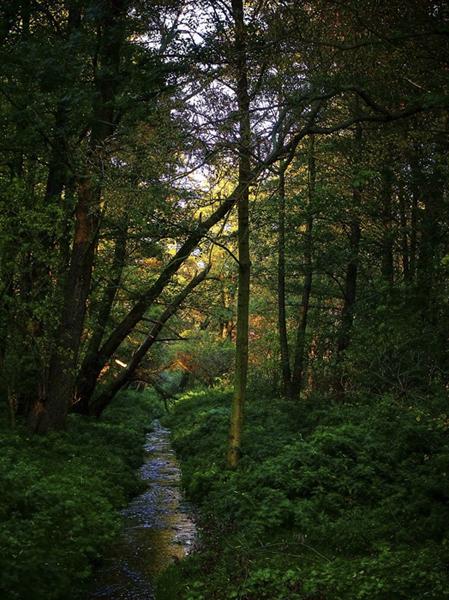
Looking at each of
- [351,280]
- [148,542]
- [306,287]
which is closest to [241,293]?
[148,542]

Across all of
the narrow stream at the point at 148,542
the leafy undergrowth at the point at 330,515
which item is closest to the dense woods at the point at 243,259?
the leafy undergrowth at the point at 330,515

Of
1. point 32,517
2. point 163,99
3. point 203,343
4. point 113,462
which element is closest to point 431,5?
point 163,99

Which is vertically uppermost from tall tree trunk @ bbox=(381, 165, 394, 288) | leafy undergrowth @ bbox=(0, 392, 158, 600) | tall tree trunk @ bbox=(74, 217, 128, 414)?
tall tree trunk @ bbox=(381, 165, 394, 288)

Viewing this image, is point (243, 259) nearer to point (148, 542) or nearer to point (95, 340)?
point (148, 542)

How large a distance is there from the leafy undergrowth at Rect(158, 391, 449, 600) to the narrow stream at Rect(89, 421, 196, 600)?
15.1 inches

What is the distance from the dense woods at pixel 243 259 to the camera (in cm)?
693

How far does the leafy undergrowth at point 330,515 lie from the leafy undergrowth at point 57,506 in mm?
1386

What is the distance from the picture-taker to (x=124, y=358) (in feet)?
88.4

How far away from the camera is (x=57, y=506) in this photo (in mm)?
8500

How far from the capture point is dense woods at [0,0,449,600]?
22.7 ft

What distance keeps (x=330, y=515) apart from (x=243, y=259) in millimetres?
5384

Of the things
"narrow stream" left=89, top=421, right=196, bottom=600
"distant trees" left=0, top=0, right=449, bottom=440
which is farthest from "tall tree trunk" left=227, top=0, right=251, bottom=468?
"narrow stream" left=89, top=421, right=196, bottom=600

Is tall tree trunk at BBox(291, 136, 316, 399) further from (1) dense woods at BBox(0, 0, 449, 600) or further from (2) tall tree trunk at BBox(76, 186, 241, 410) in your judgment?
(2) tall tree trunk at BBox(76, 186, 241, 410)

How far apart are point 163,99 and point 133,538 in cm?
795
